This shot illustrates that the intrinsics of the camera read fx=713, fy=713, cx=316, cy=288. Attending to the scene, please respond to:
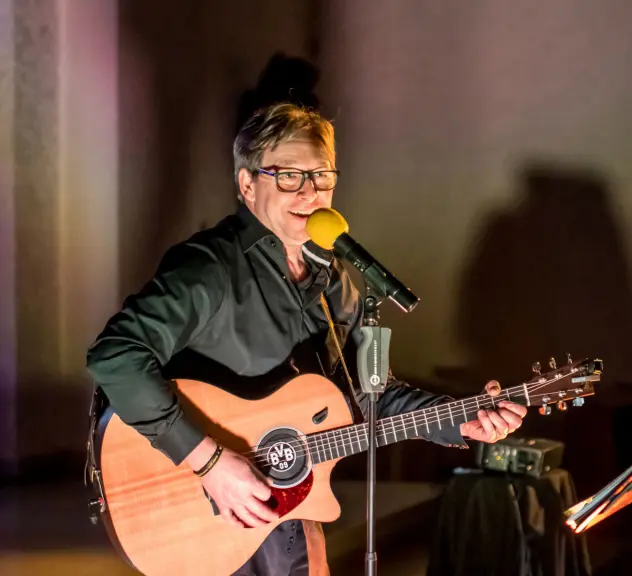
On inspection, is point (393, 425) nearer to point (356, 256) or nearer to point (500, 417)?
point (500, 417)

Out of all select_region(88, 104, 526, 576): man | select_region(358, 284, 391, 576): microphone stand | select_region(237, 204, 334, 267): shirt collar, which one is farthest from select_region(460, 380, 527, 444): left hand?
select_region(237, 204, 334, 267): shirt collar

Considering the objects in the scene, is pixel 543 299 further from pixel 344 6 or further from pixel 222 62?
pixel 222 62

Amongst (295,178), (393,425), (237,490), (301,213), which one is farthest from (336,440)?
(295,178)

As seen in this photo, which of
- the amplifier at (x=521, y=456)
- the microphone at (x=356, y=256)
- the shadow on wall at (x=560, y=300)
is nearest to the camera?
the microphone at (x=356, y=256)

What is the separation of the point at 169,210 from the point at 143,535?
1716 mm

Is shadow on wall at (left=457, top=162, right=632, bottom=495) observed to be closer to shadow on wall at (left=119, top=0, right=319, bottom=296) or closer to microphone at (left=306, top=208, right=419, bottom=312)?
shadow on wall at (left=119, top=0, right=319, bottom=296)

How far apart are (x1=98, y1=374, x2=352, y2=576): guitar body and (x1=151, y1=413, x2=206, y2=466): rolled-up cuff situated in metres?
0.08

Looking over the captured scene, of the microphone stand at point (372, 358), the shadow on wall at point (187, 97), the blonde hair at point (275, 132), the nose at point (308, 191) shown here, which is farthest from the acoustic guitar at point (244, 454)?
the shadow on wall at point (187, 97)

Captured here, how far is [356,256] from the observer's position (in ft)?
5.37

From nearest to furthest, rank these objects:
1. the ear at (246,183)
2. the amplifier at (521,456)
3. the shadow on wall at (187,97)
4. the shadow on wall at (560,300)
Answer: the ear at (246,183)
the amplifier at (521,456)
the shadow on wall at (560,300)
the shadow on wall at (187,97)

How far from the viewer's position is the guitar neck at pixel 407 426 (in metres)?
1.99

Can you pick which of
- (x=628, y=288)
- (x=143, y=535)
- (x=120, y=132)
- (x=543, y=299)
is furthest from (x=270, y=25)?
(x=143, y=535)

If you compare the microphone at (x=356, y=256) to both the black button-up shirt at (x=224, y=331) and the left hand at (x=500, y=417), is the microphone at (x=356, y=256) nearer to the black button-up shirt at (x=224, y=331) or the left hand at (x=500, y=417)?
the black button-up shirt at (x=224, y=331)

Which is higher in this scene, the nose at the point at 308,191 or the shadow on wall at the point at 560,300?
the nose at the point at 308,191
